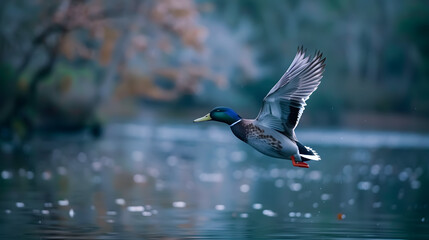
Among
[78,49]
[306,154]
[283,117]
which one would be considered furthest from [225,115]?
[78,49]

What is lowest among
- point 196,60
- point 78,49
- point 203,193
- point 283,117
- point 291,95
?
point 283,117

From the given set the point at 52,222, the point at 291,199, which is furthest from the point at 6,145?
the point at 52,222

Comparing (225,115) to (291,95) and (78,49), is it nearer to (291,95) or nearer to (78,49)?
(291,95)

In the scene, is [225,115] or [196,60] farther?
[196,60]

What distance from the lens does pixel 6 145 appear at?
31.6 meters

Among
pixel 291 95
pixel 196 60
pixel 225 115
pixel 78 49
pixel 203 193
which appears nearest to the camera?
pixel 291 95

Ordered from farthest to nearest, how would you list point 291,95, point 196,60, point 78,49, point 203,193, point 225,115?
point 196,60
point 78,49
point 203,193
point 225,115
point 291,95

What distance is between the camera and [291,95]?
12844mm

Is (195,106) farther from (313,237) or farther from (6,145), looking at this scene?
(313,237)

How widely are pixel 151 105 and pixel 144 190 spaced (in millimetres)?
37858

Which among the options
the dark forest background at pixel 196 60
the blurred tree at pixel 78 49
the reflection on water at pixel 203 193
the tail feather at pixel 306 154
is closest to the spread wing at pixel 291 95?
the tail feather at pixel 306 154

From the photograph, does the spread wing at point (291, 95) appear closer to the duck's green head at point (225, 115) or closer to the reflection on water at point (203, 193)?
the duck's green head at point (225, 115)

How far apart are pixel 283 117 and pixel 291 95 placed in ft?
0.98

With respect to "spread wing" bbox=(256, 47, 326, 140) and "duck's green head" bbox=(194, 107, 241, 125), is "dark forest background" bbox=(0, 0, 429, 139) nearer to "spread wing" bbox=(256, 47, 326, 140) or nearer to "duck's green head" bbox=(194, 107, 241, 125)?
"duck's green head" bbox=(194, 107, 241, 125)
